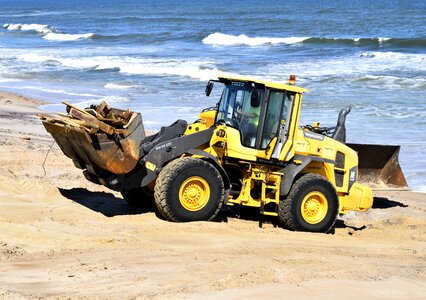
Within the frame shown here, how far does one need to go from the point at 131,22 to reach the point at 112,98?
5108 centimetres

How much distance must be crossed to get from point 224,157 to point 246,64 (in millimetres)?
27377

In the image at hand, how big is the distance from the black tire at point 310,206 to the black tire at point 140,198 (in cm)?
183

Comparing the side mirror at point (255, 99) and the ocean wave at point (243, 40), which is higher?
the ocean wave at point (243, 40)

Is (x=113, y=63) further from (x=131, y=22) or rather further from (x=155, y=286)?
(x=131, y=22)

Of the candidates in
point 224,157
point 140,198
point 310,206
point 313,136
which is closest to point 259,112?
point 224,157

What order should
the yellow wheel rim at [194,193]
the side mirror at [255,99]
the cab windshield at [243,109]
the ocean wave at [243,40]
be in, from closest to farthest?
1. the yellow wheel rim at [194,193]
2. the side mirror at [255,99]
3. the cab windshield at [243,109]
4. the ocean wave at [243,40]

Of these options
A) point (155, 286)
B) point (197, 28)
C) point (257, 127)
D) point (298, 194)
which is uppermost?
point (197, 28)

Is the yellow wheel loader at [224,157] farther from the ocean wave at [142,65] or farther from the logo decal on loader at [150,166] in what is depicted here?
the ocean wave at [142,65]

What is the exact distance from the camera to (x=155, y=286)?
7.83m

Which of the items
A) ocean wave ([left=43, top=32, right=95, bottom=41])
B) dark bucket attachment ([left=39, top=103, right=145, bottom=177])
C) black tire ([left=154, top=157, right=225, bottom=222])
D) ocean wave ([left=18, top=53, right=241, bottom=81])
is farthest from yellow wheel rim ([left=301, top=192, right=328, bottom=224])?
ocean wave ([left=43, top=32, right=95, bottom=41])

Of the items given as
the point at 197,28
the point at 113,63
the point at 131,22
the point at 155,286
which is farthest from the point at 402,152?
the point at 131,22

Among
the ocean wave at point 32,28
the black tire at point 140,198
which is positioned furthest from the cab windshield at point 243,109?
the ocean wave at point 32,28

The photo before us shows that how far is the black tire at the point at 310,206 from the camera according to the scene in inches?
439

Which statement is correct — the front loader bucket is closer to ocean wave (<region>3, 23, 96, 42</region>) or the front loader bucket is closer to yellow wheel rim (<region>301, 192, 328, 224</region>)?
yellow wheel rim (<region>301, 192, 328, 224</region>)
